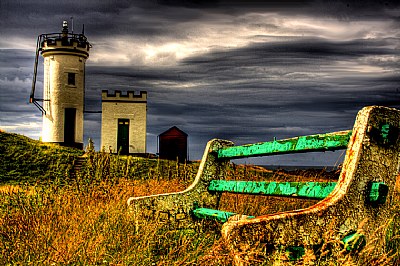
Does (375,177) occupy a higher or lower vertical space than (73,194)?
higher

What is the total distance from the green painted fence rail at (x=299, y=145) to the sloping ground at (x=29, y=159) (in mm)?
13964

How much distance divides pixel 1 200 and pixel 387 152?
5.22m

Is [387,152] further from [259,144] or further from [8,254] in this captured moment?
[8,254]

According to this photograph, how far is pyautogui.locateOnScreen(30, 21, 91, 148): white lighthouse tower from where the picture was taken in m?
30.4

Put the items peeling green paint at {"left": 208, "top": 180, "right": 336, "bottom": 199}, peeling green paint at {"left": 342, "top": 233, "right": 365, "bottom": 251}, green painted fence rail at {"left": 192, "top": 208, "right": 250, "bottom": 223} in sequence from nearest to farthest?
peeling green paint at {"left": 342, "top": 233, "right": 365, "bottom": 251}
peeling green paint at {"left": 208, "top": 180, "right": 336, "bottom": 199}
green painted fence rail at {"left": 192, "top": 208, "right": 250, "bottom": 223}

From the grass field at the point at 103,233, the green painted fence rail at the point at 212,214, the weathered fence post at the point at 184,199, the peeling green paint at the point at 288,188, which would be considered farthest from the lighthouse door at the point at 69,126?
the peeling green paint at the point at 288,188

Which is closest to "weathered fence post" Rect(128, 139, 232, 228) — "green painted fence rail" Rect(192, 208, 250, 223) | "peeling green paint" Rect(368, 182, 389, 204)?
"green painted fence rail" Rect(192, 208, 250, 223)

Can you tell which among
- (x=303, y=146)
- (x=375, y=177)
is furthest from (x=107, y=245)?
(x=375, y=177)

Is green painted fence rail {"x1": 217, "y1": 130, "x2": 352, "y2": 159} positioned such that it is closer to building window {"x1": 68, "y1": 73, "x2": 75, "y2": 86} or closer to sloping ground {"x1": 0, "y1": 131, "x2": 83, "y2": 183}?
sloping ground {"x1": 0, "y1": 131, "x2": 83, "y2": 183}

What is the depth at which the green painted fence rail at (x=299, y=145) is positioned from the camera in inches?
120

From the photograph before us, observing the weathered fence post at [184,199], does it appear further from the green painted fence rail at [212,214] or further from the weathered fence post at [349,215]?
the weathered fence post at [349,215]

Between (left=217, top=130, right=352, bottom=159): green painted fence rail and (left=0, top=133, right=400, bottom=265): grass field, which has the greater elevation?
(left=217, top=130, right=352, bottom=159): green painted fence rail

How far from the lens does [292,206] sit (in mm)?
5652

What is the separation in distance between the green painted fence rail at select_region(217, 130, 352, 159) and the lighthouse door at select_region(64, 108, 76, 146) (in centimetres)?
2779
